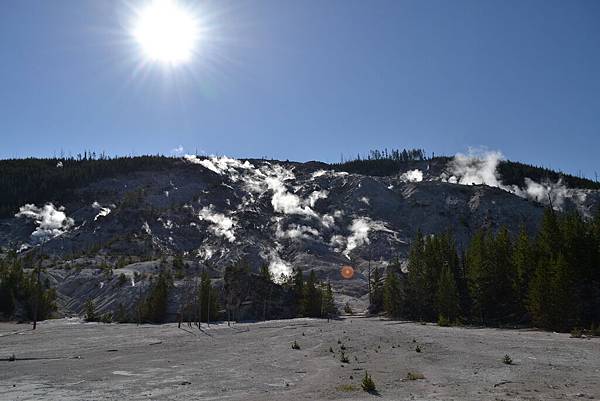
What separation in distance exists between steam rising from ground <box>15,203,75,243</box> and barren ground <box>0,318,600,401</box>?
129 m

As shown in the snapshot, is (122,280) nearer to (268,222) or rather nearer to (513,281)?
(513,281)

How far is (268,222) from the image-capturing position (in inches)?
6486

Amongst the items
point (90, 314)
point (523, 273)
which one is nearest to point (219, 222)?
point (90, 314)

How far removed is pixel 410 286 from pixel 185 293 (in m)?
37.3

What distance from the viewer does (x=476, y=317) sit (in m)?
65.4

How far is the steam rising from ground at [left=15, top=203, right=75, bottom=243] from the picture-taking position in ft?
510

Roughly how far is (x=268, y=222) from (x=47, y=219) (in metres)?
76.9

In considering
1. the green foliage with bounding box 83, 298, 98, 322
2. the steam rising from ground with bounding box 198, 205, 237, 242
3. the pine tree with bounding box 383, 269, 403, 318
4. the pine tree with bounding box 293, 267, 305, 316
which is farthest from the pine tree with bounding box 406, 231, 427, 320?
the steam rising from ground with bounding box 198, 205, 237, 242

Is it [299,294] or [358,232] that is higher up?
[358,232]

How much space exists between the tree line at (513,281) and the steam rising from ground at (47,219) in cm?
11838

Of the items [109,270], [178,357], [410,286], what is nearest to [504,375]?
[178,357]

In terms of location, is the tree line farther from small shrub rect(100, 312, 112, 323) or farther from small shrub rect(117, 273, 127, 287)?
small shrub rect(117, 273, 127, 287)

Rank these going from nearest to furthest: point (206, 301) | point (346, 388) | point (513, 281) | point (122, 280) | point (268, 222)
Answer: point (346, 388) → point (513, 281) → point (206, 301) → point (122, 280) → point (268, 222)

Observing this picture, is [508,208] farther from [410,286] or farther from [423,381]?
[423,381]
